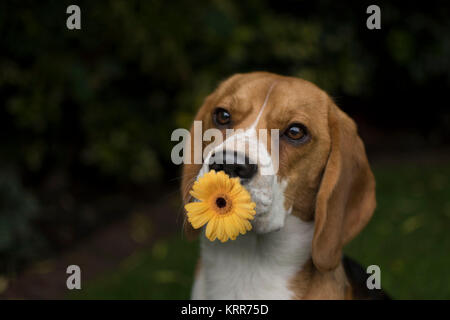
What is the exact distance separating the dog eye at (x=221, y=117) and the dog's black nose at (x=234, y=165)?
2.17 ft

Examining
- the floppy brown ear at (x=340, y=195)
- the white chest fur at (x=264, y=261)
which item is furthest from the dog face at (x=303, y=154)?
the white chest fur at (x=264, y=261)

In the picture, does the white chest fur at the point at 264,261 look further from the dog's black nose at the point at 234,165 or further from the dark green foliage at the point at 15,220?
the dark green foliage at the point at 15,220

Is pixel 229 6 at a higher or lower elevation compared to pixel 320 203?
higher

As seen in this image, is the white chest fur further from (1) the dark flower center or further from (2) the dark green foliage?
(2) the dark green foliage

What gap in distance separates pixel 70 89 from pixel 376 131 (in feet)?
22.3

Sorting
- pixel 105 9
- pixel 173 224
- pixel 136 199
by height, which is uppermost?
pixel 105 9

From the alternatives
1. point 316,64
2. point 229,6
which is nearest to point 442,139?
point 316,64

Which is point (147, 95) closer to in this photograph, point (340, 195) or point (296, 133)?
point (296, 133)

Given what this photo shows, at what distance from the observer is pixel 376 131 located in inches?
410

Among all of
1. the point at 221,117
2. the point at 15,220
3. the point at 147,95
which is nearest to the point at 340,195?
the point at 221,117

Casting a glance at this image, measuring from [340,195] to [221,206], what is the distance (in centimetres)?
92

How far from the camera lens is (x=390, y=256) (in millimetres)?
5727

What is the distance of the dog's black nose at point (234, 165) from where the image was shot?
8.07ft

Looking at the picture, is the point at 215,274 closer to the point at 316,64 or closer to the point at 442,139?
the point at 316,64
